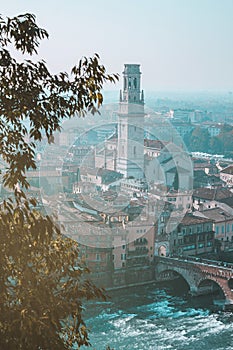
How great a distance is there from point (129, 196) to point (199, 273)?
276cm

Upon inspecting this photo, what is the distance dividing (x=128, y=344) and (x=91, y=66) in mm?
5210

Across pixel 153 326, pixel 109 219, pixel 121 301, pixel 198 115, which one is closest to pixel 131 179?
pixel 109 219

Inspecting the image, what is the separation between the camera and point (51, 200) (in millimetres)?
10781

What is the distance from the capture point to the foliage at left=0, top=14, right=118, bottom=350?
1457 mm

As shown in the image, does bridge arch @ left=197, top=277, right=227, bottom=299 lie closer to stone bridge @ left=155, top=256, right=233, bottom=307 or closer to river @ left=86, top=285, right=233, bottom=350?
stone bridge @ left=155, top=256, right=233, bottom=307

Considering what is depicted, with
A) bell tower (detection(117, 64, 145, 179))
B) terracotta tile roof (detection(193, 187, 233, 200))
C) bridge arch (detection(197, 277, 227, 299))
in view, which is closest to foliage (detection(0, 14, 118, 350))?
bridge arch (detection(197, 277, 227, 299))

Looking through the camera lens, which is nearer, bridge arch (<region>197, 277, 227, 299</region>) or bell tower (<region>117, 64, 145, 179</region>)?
bridge arch (<region>197, 277, 227, 299</region>)

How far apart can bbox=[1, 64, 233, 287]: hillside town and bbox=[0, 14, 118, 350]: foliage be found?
2987 millimetres

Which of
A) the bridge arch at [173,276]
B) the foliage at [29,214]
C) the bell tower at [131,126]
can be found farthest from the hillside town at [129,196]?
the foliage at [29,214]

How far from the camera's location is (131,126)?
51.0 feet

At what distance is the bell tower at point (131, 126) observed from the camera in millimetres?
15141

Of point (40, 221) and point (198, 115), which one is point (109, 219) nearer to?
point (40, 221)

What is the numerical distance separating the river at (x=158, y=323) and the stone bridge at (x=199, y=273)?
0.31 metres

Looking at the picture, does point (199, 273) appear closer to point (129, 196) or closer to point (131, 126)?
point (129, 196)
